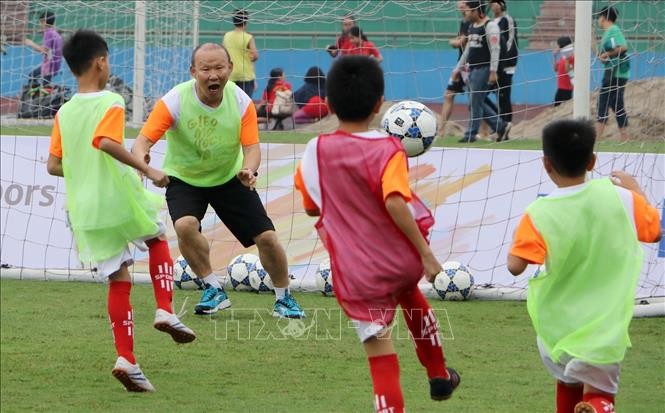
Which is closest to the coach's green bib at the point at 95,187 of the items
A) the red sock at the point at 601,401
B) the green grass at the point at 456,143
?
the red sock at the point at 601,401

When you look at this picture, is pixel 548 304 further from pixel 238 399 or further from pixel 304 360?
pixel 304 360

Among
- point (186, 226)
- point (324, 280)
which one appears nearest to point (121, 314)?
point (186, 226)

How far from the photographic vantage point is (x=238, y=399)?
21.4 ft

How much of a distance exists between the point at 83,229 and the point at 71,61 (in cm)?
91

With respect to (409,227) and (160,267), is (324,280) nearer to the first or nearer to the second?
(160,267)

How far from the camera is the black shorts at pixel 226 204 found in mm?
7867

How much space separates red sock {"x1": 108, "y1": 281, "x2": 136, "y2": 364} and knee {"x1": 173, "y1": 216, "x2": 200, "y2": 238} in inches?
40.3

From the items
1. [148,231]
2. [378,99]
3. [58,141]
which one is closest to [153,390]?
[148,231]

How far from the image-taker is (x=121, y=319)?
6766 mm

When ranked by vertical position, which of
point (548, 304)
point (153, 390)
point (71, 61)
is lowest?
point (153, 390)

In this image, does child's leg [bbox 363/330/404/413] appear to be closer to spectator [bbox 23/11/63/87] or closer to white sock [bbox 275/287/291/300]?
white sock [bbox 275/287/291/300]

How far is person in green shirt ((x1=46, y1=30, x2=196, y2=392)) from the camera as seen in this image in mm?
6613

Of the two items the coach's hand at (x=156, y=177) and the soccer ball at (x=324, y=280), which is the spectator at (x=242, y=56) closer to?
the soccer ball at (x=324, y=280)

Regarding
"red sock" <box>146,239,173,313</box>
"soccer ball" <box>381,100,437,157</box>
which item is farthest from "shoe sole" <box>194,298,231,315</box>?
"soccer ball" <box>381,100,437,157</box>
